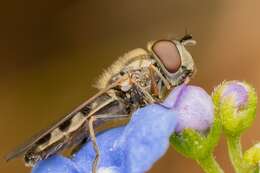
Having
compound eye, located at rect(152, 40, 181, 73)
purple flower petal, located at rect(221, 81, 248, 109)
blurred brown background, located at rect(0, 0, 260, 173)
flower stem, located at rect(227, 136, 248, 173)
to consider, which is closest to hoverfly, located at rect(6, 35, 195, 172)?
compound eye, located at rect(152, 40, 181, 73)

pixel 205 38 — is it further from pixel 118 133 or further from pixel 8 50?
pixel 118 133

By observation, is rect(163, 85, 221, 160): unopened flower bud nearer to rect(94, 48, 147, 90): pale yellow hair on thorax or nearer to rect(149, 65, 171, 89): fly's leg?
rect(149, 65, 171, 89): fly's leg

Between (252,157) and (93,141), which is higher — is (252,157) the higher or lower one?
the lower one

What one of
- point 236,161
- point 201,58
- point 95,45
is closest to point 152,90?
point 236,161

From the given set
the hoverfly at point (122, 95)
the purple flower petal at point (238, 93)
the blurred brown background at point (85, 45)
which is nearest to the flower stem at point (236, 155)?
the purple flower petal at point (238, 93)

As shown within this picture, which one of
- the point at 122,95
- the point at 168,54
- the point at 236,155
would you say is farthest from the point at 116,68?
the point at 236,155

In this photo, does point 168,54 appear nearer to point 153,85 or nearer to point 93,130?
point 153,85
